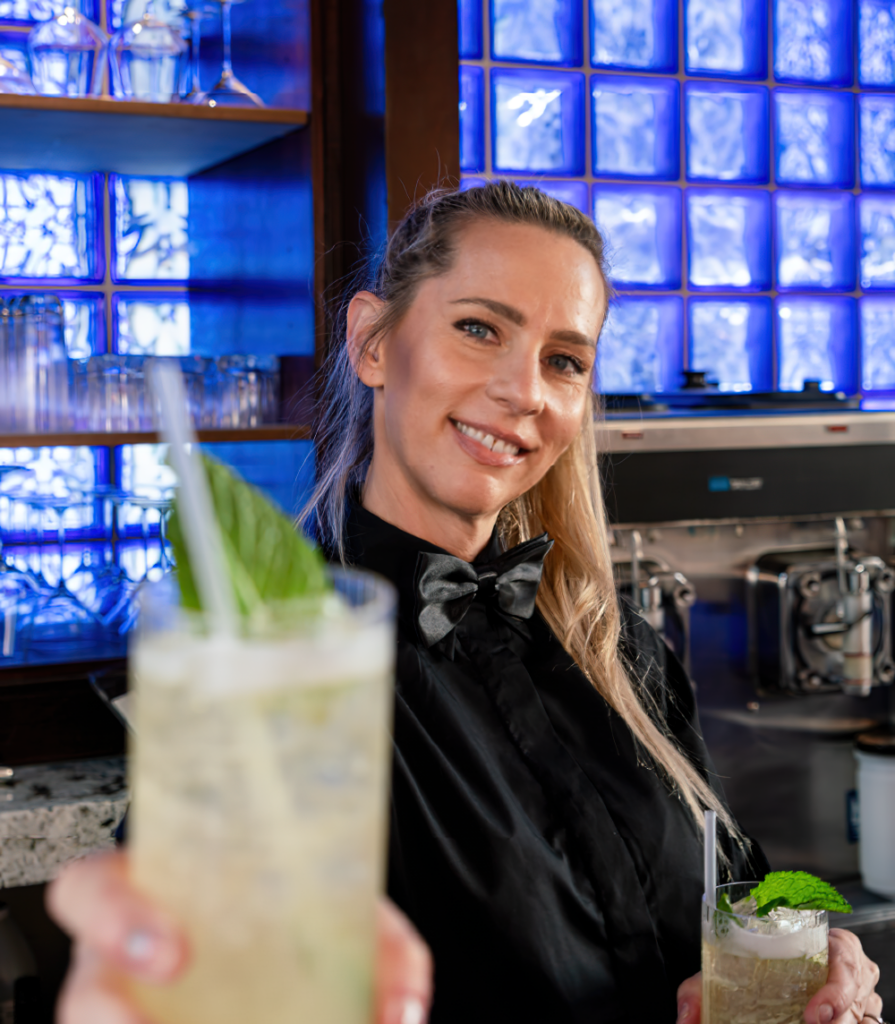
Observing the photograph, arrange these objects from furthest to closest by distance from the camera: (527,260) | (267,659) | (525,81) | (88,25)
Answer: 1. (525,81)
2. (88,25)
3. (527,260)
4. (267,659)

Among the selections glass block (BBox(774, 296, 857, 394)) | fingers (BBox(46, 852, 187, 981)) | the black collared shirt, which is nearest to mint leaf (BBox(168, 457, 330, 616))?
fingers (BBox(46, 852, 187, 981))

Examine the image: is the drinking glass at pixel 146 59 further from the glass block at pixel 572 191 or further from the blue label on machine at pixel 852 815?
the blue label on machine at pixel 852 815

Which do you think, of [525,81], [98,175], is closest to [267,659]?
[98,175]

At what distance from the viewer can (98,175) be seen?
2371mm

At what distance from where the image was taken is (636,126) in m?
3.30

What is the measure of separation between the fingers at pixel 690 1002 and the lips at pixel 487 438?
24.4 inches

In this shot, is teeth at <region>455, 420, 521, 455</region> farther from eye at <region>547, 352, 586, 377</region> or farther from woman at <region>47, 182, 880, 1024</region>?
eye at <region>547, 352, 586, 377</region>

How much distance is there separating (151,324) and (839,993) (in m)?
1.94

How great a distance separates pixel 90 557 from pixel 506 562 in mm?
1117

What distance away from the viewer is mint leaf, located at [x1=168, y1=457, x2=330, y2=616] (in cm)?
45

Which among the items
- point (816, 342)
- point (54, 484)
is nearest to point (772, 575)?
point (816, 342)

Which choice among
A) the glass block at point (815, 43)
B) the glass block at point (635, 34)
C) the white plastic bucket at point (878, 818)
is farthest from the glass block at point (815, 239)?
the white plastic bucket at point (878, 818)

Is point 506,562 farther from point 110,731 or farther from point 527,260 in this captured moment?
point 110,731

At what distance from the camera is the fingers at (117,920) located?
1.36 feet
